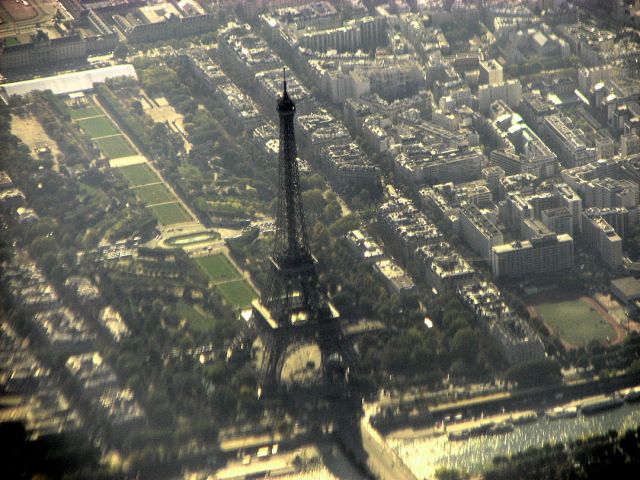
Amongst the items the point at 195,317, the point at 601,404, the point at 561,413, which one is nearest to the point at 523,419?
the point at 561,413

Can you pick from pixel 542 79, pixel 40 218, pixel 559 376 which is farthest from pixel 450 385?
pixel 542 79

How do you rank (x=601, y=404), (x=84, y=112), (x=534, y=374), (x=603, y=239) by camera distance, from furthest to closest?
(x=84, y=112) < (x=603, y=239) < (x=534, y=374) < (x=601, y=404)

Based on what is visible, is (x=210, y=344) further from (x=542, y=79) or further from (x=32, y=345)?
(x=542, y=79)

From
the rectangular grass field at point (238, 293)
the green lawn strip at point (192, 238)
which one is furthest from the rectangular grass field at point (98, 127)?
the rectangular grass field at point (238, 293)

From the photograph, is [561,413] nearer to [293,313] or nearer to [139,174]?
[293,313]

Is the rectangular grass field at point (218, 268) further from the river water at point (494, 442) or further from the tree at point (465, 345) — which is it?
the river water at point (494, 442)

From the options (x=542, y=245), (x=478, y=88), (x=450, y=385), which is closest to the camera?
(x=450, y=385)

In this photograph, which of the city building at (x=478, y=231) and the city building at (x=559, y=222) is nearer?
the city building at (x=478, y=231)
